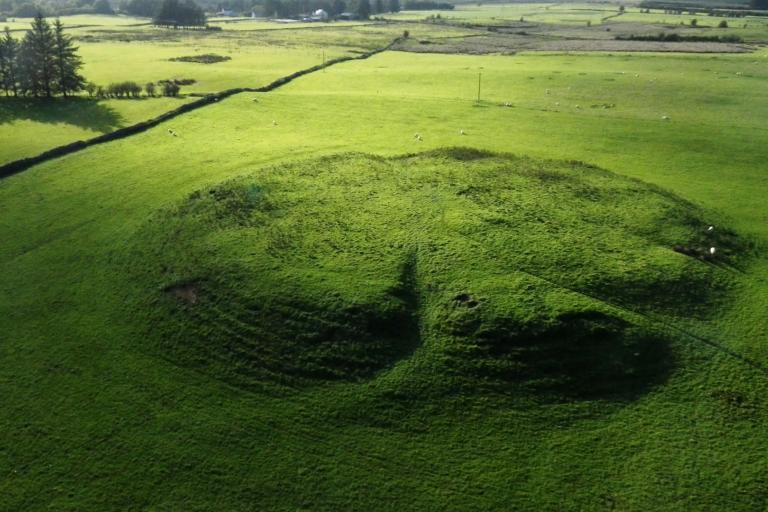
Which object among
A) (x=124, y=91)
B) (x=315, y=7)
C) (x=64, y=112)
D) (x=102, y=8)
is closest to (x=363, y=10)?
(x=315, y=7)

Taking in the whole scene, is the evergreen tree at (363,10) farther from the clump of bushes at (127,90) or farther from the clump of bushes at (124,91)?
the clump of bushes at (124,91)

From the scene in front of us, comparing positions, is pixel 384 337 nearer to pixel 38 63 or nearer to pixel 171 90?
pixel 171 90

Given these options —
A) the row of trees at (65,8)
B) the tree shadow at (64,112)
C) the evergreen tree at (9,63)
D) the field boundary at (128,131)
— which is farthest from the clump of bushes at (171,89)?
the row of trees at (65,8)

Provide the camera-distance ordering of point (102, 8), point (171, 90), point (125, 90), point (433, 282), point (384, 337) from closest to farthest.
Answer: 1. point (384, 337)
2. point (433, 282)
3. point (125, 90)
4. point (171, 90)
5. point (102, 8)

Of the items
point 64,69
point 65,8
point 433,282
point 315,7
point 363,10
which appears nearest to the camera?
point 433,282

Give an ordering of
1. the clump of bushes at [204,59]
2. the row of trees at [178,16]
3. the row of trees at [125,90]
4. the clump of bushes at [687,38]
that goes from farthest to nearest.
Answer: the row of trees at [178,16], the clump of bushes at [687,38], the clump of bushes at [204,59], the row of trees at [125,90]

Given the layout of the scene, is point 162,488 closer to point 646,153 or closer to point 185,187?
point 185,187
